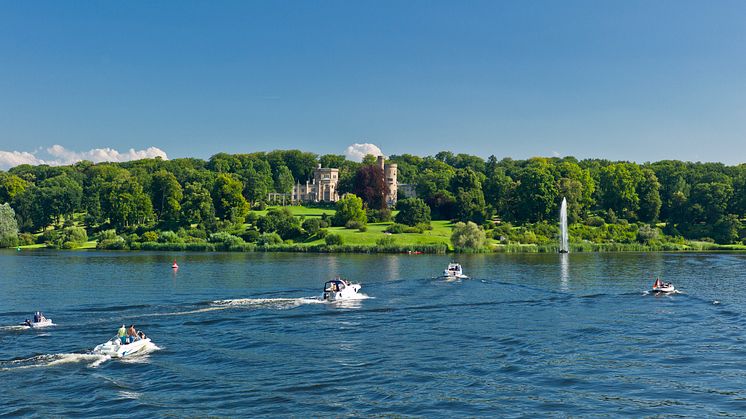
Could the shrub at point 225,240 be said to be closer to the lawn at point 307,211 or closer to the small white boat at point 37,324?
the lawn at point 307,211

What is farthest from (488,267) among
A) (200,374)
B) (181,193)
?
(181,193)

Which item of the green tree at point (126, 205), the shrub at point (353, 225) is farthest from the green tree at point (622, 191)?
the green tree at point (126, 205)

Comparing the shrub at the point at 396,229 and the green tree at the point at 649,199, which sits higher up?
the green tree at the point at 649,199

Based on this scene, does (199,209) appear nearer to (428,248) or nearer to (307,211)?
(307,211)

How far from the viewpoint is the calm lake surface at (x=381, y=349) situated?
2967cm

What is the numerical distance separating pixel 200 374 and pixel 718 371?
89.5 ft

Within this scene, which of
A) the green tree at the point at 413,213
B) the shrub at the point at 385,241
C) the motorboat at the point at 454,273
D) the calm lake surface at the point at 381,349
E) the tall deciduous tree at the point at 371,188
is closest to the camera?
the calm lake surface at the point at 381,349

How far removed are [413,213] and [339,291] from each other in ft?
318

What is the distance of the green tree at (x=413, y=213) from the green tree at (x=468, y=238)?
84.5 ft

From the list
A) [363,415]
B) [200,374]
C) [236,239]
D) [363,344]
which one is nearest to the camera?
[363,415]

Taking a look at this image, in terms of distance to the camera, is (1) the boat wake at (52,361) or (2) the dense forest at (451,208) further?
(2) the dense forest at (451,208)

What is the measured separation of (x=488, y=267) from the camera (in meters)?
91.0

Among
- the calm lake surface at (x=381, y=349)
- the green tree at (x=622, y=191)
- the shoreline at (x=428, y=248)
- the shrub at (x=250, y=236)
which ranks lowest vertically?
the calm lake surface at (x=381, y=349)

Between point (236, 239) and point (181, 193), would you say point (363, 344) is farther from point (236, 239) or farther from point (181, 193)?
point (181, 193)
